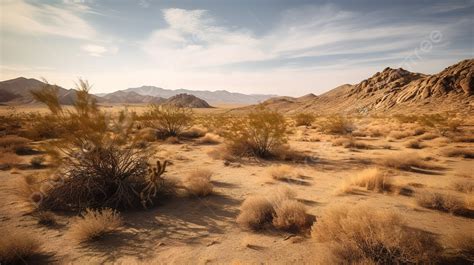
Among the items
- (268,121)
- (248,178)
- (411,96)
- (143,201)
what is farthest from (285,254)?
(411,96)

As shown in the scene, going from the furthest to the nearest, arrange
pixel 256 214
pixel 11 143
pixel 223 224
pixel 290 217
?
1. pixel 11 143
2. pixel 223 224
3. pixel 256 214
4. pixel 290 217

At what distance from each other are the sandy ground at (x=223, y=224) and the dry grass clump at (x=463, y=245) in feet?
1.52

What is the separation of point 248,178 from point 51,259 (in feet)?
17.7

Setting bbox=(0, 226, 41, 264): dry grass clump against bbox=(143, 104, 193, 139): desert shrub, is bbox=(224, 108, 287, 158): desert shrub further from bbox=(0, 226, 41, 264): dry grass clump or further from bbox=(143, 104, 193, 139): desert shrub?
bbox=(0, 226, 41, 264): dry grass clump

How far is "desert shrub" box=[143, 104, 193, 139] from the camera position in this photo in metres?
17.8

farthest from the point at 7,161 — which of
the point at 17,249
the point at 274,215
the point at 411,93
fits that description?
the point at 411,93

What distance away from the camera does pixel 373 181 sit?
6.75 meters

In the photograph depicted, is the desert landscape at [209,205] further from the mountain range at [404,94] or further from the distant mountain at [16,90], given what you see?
the distant mountain at [16,90]

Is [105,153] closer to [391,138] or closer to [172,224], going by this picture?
[172,224]

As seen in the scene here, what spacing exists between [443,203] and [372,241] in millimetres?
3077

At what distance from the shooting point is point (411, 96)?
163 feet

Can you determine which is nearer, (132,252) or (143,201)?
(132,252)

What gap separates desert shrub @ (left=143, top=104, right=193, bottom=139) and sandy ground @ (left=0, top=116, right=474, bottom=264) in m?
9.58

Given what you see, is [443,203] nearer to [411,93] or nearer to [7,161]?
[7,161]
